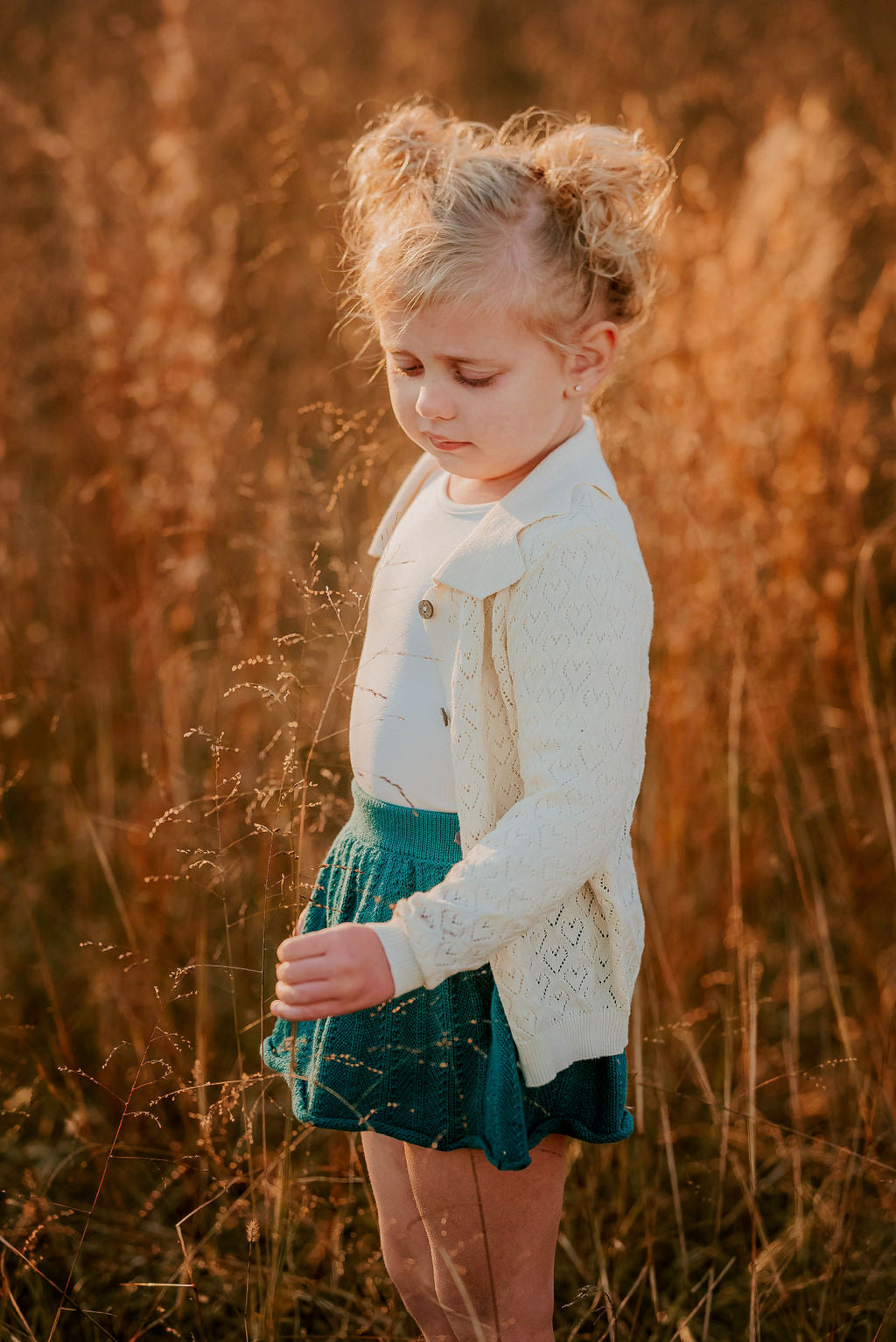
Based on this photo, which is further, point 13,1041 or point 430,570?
point 13,1041

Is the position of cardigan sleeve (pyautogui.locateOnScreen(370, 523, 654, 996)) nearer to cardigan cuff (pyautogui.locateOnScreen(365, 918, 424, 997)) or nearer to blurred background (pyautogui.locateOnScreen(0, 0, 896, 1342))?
cardigan cuff (pyautogui.locateOnScreen(365, 918, 424, 997))

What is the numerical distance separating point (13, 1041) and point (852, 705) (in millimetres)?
1835

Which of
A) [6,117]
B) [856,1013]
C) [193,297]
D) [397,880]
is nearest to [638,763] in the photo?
[397,880]

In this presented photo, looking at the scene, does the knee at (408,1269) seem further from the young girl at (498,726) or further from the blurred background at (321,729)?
the blurred background at (321,729)

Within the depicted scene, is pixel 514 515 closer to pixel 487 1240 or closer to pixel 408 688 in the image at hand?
pixel 408 688

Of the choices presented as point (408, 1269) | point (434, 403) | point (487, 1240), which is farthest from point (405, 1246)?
point (434, 403)

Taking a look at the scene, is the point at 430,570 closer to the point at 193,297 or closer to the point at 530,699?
the point at 530,699

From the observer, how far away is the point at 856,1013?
2.13m

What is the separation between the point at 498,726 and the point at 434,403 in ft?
1.09

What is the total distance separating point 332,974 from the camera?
3.11 ft

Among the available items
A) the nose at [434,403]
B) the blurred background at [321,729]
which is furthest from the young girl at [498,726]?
the blurred background at [321,729]

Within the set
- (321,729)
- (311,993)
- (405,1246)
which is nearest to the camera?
(311,993)

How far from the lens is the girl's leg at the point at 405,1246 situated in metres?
1.23

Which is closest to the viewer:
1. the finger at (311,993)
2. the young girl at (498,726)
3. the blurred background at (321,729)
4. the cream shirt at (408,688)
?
the finger at (311,993)
